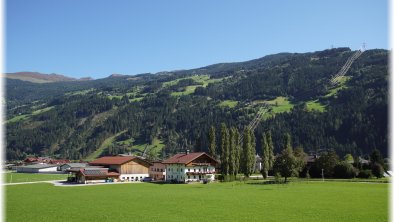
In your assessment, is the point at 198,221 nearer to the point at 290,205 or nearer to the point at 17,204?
the point at 290,205

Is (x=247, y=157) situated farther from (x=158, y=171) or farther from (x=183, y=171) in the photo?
(x=158, y=171)

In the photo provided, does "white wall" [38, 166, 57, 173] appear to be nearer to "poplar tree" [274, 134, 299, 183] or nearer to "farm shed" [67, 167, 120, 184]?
"farm shed" [67, 167, 120, 184]

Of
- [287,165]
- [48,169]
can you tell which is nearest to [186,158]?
[287,165]

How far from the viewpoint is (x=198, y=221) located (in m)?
30.6

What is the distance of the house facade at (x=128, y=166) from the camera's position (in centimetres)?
9969

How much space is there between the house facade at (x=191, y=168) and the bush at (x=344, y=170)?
29485 millimetres

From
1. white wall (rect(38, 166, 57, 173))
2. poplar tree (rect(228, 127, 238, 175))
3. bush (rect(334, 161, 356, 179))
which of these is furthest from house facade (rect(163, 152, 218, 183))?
white wall (rect(38, 166, 57, 173))

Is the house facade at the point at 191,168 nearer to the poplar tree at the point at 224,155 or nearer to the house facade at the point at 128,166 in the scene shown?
the poplar tree at the point at 224,155

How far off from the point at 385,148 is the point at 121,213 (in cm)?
14556

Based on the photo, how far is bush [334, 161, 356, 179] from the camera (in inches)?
3447

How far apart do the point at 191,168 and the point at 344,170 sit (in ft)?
118

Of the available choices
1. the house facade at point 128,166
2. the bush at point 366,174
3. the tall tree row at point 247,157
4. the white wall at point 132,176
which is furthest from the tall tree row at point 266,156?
the white wall at point 132,176

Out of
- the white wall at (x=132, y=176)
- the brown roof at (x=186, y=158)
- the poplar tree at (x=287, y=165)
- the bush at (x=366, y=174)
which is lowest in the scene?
the bush at (x=366, y=174)

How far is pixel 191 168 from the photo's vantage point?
9256 centimetres
